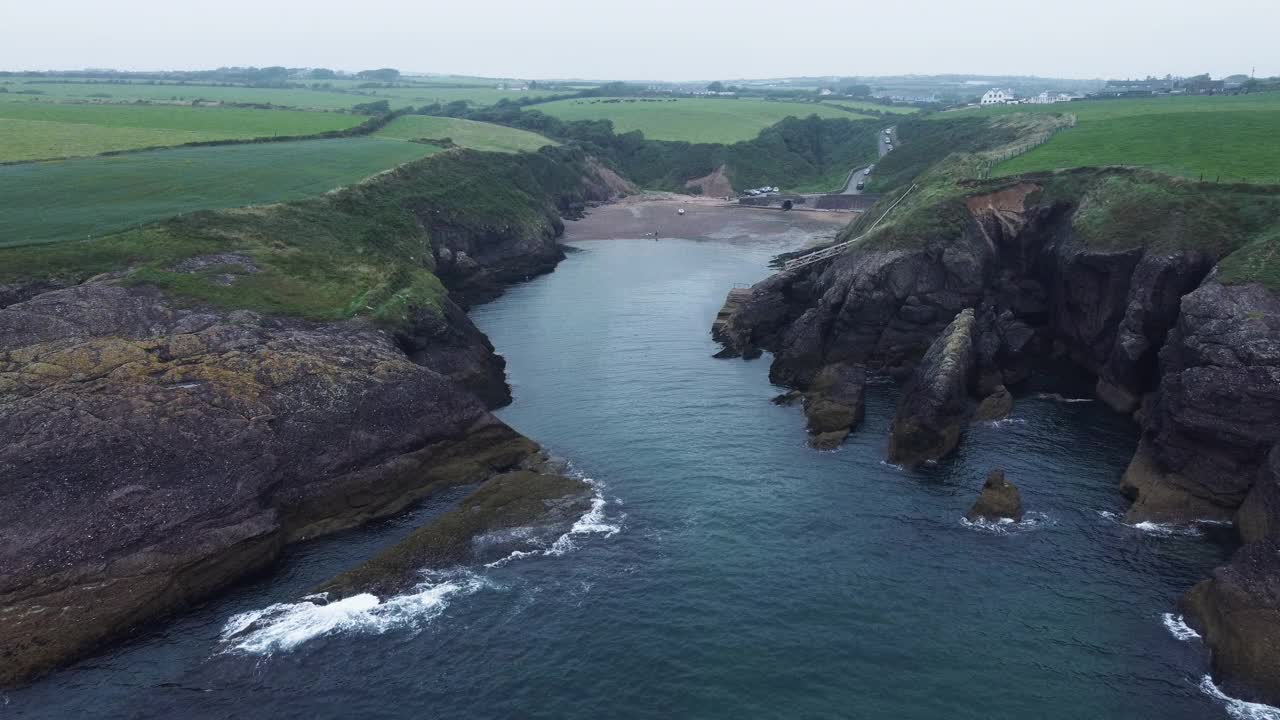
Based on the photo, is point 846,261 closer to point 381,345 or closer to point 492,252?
point 381,345

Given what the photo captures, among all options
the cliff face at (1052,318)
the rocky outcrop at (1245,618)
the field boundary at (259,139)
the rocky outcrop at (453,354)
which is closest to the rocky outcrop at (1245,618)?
the rocky outcrop at (1245,618)

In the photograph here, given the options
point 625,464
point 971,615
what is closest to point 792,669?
point 971,615

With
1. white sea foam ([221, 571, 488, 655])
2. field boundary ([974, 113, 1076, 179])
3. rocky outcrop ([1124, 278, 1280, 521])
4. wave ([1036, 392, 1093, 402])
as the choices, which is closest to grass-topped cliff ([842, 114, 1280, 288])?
field boundary ([974, 113, 1076, 179])

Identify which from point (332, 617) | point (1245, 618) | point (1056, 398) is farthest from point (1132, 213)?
point (332, 617)

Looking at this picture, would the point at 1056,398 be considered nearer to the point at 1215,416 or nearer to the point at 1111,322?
the point at 1111,322

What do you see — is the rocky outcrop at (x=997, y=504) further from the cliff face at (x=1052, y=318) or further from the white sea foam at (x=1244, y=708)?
the white sea foam at (x=1244, y=708)
